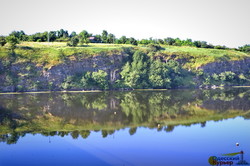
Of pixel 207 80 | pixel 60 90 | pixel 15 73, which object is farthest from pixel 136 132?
pixel 207 80

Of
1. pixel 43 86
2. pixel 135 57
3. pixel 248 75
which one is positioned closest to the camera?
pixel 43 86

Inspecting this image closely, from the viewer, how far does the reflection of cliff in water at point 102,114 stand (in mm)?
31875

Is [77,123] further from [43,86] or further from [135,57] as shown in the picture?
[135,57]

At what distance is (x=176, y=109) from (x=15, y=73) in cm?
4244

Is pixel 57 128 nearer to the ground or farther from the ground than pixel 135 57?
nearer to the ground

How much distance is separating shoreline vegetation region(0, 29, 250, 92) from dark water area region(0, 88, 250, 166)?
1860 centimetres

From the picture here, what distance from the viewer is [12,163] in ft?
70.0

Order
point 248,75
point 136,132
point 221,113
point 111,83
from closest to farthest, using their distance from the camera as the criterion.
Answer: point 136,132, point 221,113, point 111,83, point 248,75

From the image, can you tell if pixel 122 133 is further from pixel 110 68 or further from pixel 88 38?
pixel 88 38

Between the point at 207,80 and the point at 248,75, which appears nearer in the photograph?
the point at 207,80

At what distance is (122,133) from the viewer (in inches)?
1166

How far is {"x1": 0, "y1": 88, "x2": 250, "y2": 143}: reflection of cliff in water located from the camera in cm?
3188

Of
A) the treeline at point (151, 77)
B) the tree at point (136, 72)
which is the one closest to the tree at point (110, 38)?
the treeline at point (151, 77)

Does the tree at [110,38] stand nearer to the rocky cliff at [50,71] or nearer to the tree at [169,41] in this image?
the rocky cliff at [50,71]
